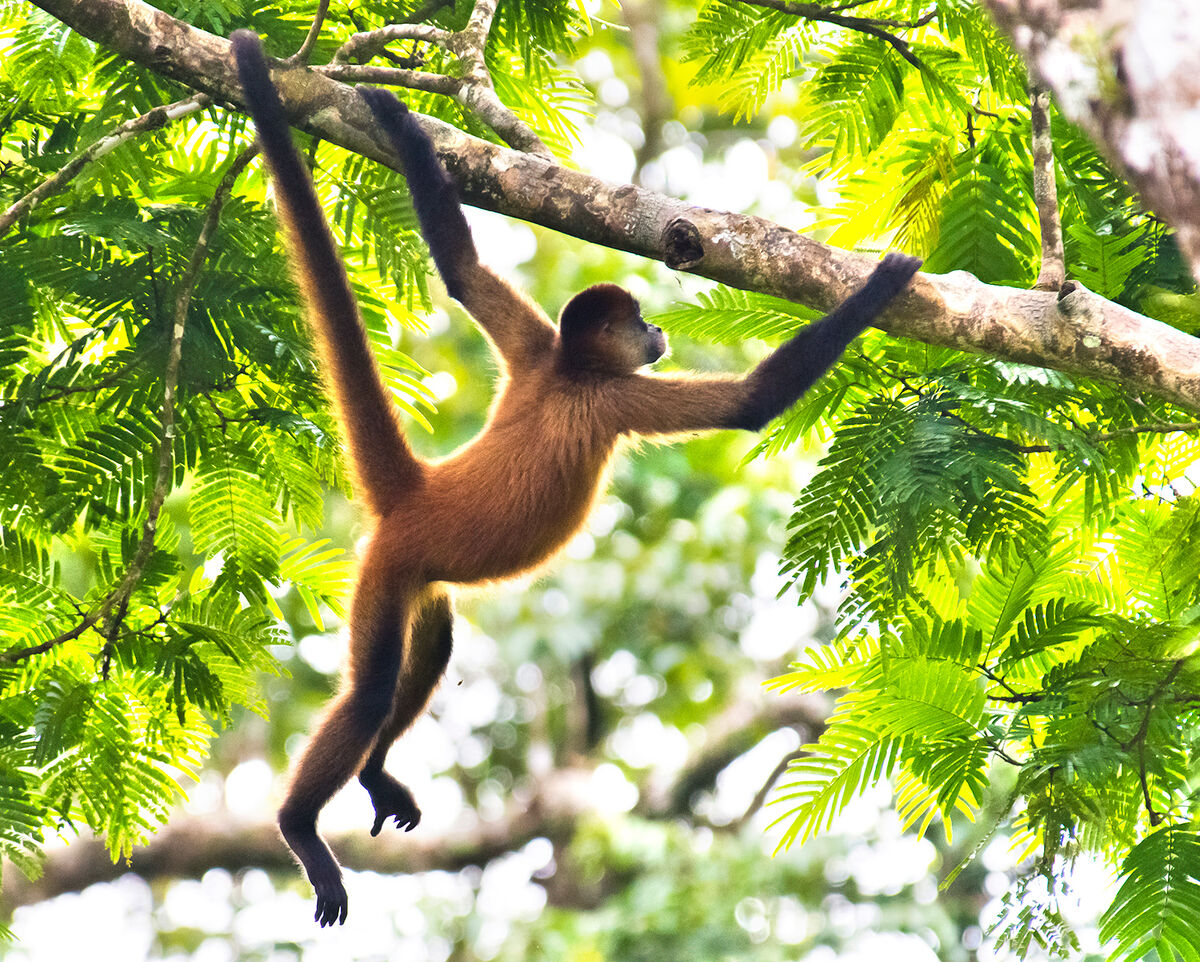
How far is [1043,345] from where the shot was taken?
9.98 feet

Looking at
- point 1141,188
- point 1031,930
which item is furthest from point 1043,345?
point 1141,188

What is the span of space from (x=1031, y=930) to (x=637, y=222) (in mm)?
2113

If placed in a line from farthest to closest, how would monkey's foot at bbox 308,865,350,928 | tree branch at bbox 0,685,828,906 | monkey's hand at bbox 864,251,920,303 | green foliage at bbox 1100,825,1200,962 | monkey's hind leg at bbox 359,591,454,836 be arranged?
tree branch at bbox 0,685,828,906 < monkey's hind leg at bbox 359,591,454,836 < monkey's foot at bbox 308,865,350,928 < monkey's hand at bbox 864,251,920,303 < green foliage at bbox 1100,825,1200,962

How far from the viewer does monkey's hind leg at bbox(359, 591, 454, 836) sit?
4293 millimetres

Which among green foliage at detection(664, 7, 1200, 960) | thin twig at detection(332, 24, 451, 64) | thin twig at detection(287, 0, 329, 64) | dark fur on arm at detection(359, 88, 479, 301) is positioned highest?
thin twig at detection(332, 24, 451, 64)

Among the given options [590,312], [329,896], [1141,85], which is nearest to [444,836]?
[329,896]

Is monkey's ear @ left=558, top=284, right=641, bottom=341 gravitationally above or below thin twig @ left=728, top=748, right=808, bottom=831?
above

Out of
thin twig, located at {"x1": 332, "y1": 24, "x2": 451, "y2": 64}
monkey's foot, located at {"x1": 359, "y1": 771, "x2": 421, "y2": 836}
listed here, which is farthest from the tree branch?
thin twig, located at {"x1": 332, "y1": 24, "x2": 451, "y2": 64}

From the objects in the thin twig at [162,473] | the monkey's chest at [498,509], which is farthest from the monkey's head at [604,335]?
the thin twig at [162,473]

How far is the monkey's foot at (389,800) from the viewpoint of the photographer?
437 centimetres

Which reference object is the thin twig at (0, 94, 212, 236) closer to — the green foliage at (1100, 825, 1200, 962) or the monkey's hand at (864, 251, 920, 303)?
the monkey's hand at (864, 251, 920, 303)

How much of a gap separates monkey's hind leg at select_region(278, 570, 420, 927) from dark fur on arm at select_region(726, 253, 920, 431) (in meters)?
1.33

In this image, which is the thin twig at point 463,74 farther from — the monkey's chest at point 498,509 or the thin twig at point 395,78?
the monkey's chest at point 498,509

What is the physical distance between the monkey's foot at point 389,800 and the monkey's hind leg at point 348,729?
0.50 meters
